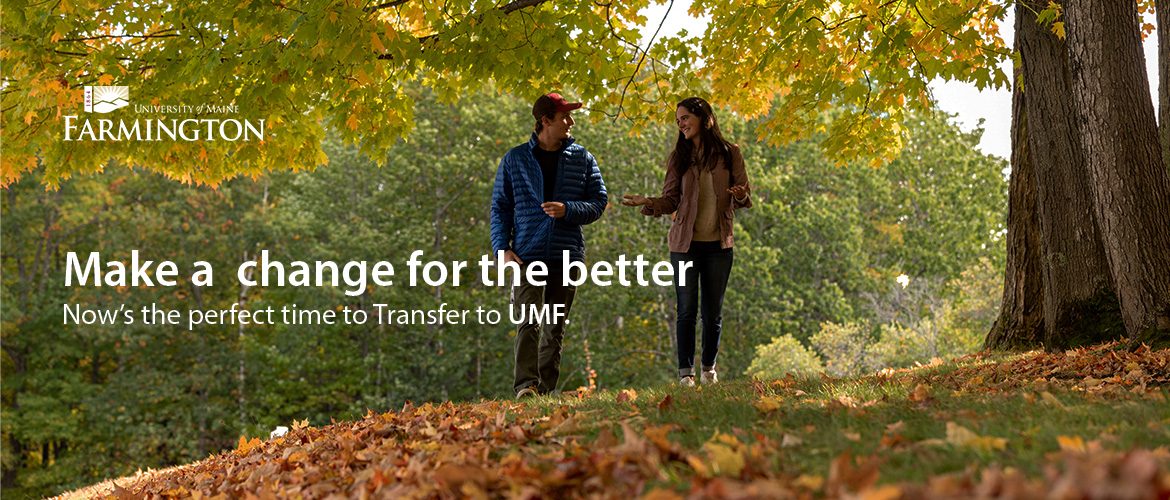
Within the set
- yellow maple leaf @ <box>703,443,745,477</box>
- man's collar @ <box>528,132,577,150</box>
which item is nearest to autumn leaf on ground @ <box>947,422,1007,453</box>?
yellow maple leaf @ <box>703,443,745,477</box>

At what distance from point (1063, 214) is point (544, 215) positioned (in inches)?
158

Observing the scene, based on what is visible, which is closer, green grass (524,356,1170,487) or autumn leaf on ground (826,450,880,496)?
autumn leaf on ground (826,450,880,496)

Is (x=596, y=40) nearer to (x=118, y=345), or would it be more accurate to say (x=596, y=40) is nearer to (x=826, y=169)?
(x=118, y=345)

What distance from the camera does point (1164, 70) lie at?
727 cm

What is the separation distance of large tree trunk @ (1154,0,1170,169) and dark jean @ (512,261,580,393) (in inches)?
180

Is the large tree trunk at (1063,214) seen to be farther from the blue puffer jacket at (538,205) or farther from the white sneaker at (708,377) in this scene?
the blue puffer jacket at (538,205)

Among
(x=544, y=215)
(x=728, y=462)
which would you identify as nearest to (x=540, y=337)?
(x=544, y=215)

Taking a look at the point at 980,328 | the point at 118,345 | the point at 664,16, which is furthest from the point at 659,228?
the point at 664,16

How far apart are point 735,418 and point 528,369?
2.53m

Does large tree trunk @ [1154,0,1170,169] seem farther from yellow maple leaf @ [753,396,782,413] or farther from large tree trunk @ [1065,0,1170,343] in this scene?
yellow maple leaf @ [753,396,782,413]

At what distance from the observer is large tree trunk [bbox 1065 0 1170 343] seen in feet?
19.8

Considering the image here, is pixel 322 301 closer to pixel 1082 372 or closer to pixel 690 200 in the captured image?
pixel 690 200

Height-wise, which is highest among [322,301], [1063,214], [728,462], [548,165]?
[548,165]

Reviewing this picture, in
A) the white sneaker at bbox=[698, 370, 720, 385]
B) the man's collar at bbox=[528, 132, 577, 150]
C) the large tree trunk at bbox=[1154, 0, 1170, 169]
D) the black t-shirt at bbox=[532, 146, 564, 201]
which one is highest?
the large tree trunk at bbox=[1154, 0, 1170, 169]
